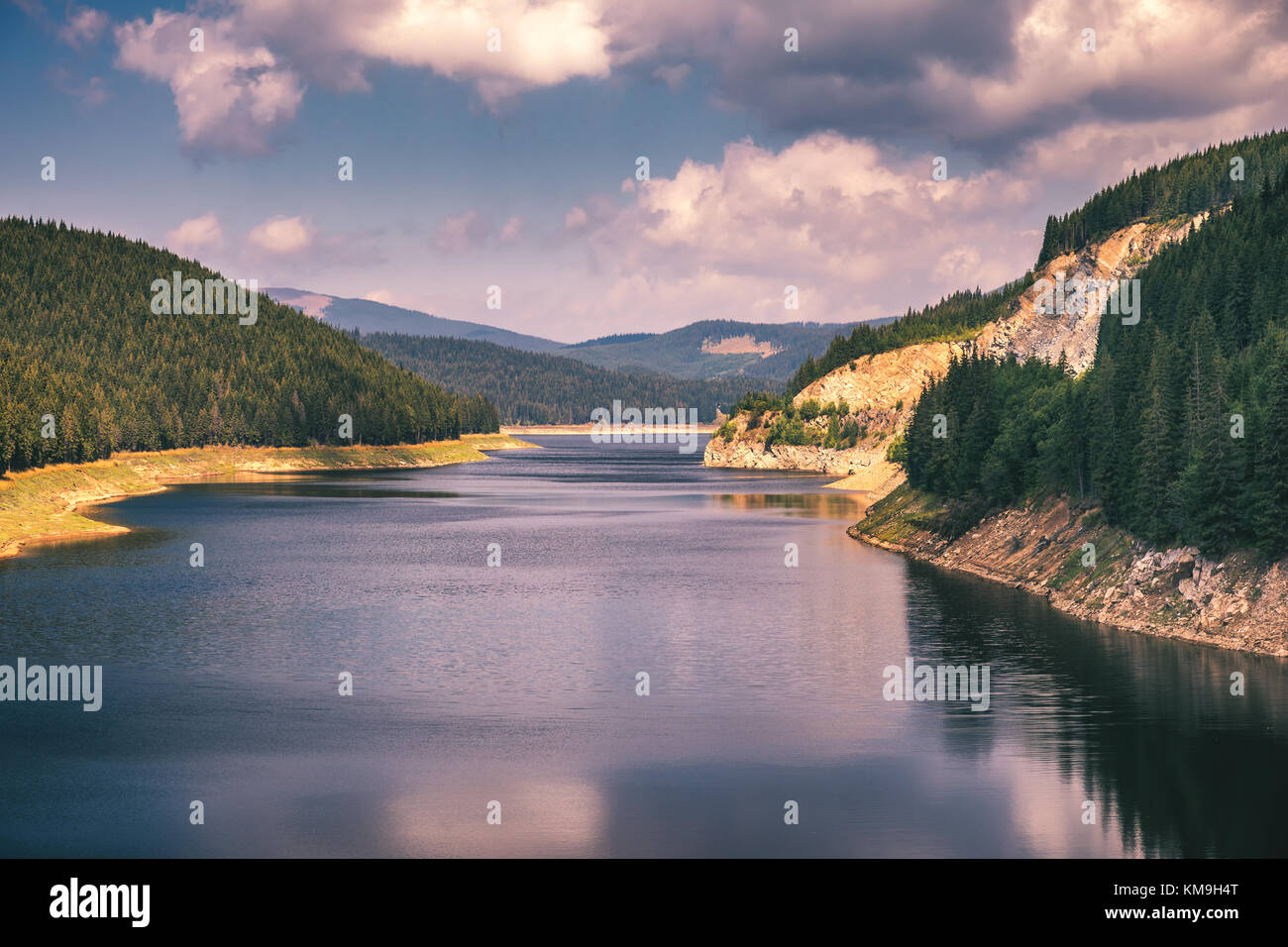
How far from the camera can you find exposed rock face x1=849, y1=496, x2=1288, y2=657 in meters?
58.0

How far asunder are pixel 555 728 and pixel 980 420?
232 ft

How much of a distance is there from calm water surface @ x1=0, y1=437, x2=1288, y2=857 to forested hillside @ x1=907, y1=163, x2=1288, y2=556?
350 inches

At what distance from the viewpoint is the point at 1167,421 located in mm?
71188

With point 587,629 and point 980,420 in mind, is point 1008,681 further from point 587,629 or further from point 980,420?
point 980,420

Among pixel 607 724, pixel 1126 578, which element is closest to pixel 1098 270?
pixel 1126 578

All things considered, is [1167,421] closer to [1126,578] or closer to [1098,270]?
[1126,578]

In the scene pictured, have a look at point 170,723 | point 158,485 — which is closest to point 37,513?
point 158,485

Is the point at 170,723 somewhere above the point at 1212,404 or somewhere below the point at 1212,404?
below

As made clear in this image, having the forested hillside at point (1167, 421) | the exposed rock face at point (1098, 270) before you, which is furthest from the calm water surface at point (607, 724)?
the exposed rock face at point (1098, 270)

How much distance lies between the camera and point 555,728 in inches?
1773

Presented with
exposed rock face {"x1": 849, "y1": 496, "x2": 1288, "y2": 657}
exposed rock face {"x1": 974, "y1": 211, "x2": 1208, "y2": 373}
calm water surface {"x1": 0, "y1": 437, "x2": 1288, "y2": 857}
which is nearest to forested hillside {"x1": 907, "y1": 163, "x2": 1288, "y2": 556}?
exposed rock face {"x1": 849, "y1": 496, "x2": 1288, "y2": 657}

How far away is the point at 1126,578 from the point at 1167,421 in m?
10.3
